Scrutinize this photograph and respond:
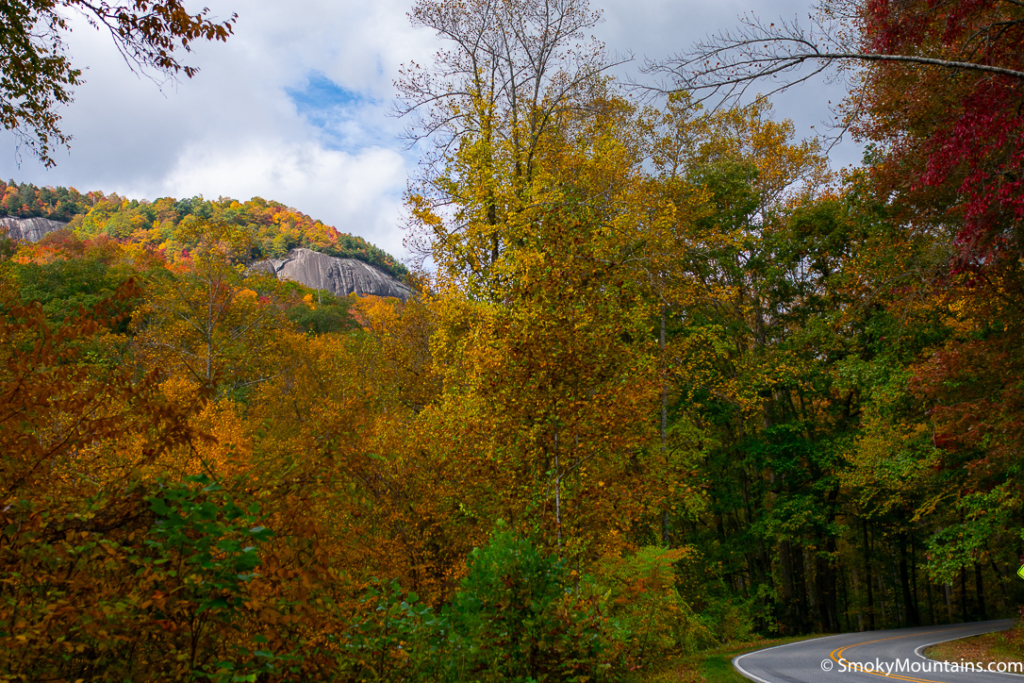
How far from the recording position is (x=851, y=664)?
33.6 ft

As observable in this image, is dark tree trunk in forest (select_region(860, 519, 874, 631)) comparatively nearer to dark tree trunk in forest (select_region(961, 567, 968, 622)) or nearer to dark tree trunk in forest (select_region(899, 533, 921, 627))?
dark tree trunk in forest (select_region(899, 533, 921, 627))

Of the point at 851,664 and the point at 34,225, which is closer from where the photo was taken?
the point at 851,664

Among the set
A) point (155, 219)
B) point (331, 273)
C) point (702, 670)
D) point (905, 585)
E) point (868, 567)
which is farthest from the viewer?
point (331, 273)

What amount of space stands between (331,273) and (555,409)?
319ft

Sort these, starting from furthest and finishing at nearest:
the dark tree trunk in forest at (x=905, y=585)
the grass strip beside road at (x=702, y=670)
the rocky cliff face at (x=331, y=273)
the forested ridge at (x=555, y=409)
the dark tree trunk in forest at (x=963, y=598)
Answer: the rocky cliff face at (x=331, y=273)
the dark tree trunk in forest at (x=963, y=598)
the dark tree trunk in forest at (x=905, y=585)
the grass strip beside road at (x=702, y=670)
the forested ridge at (x=555, y=409)

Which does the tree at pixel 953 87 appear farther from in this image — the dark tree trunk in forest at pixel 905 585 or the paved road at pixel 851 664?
the dark tree trunk in forest at pixel 905 585

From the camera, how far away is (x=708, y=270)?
60.2 feet

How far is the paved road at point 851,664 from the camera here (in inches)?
352

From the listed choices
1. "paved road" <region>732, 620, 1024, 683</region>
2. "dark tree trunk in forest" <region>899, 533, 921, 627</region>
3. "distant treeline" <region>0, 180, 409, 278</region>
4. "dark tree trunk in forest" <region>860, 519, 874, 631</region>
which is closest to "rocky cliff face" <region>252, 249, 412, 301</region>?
"distant treeline" <region>0, 180, 409, 278</region>

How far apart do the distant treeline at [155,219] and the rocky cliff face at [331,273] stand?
8.58 feet

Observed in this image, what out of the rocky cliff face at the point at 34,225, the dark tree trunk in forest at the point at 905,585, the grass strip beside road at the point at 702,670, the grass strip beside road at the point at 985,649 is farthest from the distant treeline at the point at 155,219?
the grass strip beside road at the point at 985,649

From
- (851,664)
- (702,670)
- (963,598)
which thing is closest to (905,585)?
(963,598)

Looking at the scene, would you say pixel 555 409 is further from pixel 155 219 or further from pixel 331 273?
pixel 331 273

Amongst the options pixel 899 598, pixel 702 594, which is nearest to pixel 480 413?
pixel 702 594
